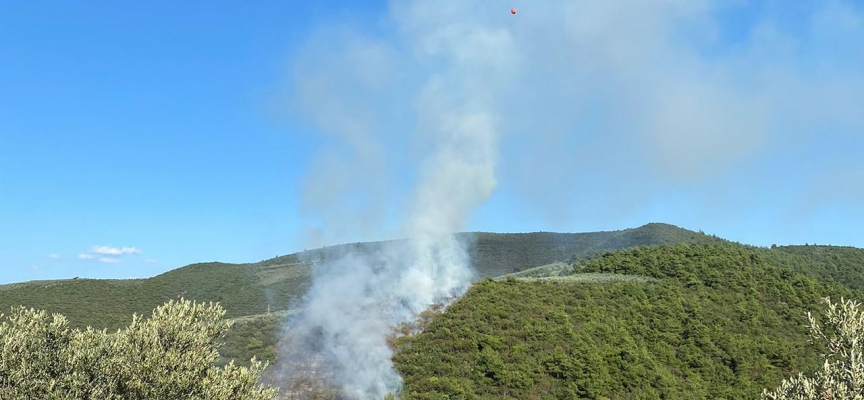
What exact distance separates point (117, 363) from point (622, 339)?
122 feet

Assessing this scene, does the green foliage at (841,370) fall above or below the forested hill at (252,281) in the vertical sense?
below

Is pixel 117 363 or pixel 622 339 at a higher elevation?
pixel 622 339

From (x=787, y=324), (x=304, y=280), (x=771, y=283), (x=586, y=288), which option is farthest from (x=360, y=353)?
(x=304, y=280)

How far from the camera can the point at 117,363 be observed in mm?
19172

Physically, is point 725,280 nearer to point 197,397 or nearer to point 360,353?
point 360,353

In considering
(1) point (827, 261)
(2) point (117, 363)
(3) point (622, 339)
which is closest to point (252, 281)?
(3) point (622, 339)

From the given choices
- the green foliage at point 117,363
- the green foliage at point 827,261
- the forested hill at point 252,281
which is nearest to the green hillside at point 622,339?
the green foliage at point 117,363

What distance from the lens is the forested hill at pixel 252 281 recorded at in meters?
89.2

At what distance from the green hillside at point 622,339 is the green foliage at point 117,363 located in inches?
684

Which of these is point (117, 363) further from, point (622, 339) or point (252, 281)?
point (252, 281)

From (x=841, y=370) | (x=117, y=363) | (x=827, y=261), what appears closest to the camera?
(x=117, y=363)

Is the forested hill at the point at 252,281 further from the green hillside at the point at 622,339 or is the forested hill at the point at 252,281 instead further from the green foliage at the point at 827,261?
the green hillside at the point at 622,339

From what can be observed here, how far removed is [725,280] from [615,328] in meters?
23.3

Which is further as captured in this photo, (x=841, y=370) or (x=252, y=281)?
(x=252, y=281)
